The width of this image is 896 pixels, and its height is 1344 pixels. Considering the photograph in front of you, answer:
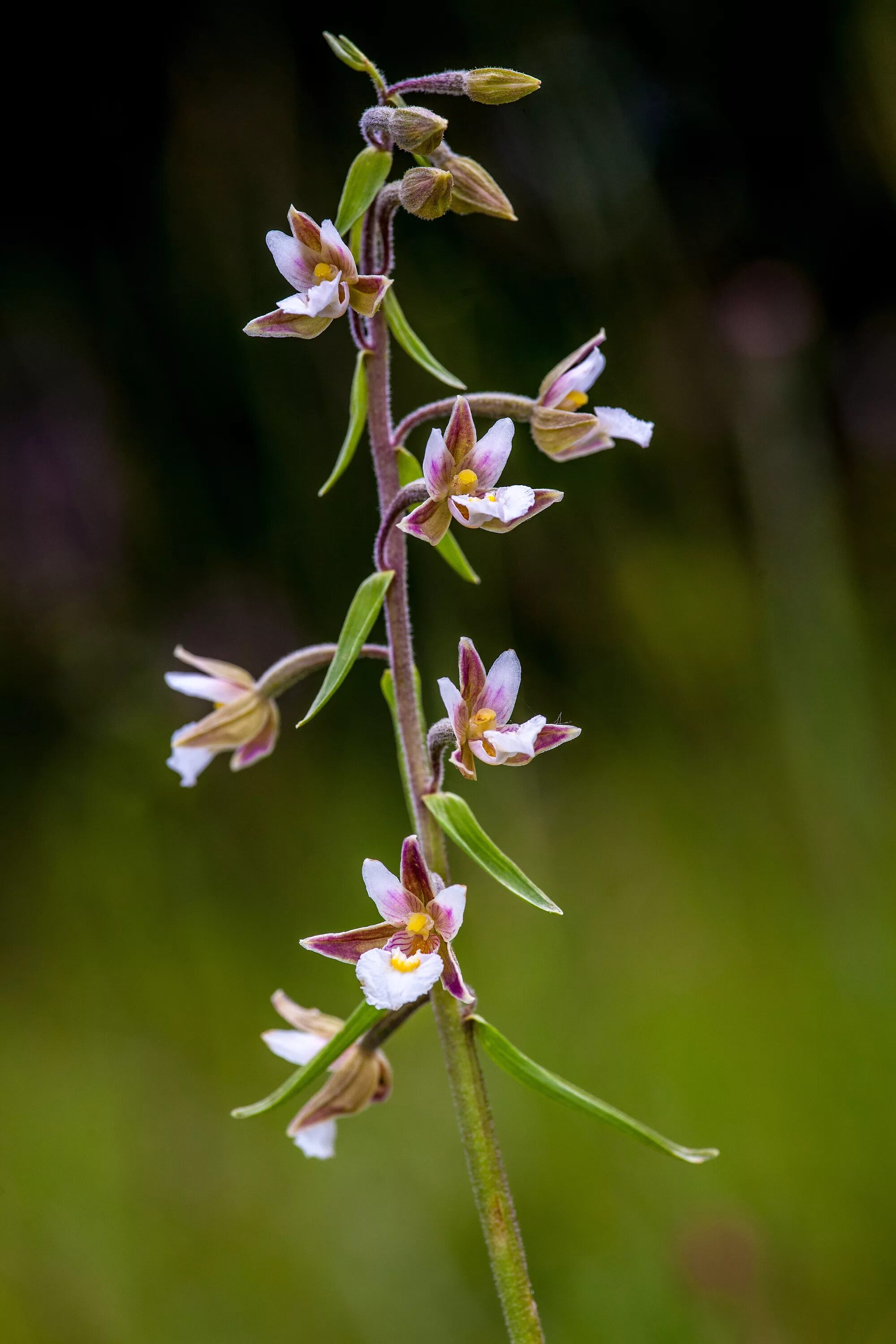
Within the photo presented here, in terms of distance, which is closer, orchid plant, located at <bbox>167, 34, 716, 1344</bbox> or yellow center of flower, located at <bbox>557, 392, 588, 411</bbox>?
orchid plant, located at <bbox>167, 34, 716, 1344</bbox>

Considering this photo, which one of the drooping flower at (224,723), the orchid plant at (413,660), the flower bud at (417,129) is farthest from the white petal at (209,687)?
the flower bud at (417,129)

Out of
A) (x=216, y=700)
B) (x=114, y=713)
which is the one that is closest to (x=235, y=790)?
(x=114, y=713)

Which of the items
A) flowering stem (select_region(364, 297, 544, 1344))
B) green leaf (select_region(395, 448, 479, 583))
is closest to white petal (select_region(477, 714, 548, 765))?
flowering stem (select_region(364, 297, 544, 1344))

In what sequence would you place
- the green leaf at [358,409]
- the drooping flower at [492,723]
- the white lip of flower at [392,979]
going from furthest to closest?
1. the green leaf at [358,409]
2. the drooping flower at [492,723]
3. the white lip of flower at [392,979]

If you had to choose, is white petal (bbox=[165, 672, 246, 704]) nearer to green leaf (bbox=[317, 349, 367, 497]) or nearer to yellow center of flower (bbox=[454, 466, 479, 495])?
green leaf (bbox=[317, 349, 367, 497])

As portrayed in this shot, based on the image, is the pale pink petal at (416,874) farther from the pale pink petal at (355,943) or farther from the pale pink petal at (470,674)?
the pale pink petal at (470,674)

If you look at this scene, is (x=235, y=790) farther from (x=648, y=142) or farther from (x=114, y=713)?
(x=648, y=142)
